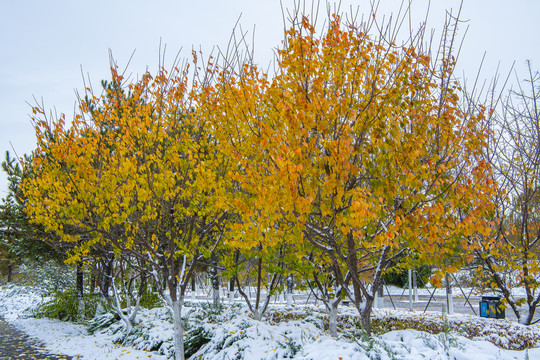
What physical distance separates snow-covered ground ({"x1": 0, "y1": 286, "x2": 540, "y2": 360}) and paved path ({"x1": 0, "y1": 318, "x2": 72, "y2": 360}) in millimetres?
303

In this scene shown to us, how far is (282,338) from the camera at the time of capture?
6.34 metres

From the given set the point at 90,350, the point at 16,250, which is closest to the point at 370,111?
the point at 90,350

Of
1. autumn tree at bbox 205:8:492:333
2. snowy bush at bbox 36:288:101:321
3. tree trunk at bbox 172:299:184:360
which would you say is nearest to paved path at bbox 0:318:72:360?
snowy bush at bbox 36:288:101:321

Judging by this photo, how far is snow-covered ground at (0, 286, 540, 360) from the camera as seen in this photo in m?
4.40

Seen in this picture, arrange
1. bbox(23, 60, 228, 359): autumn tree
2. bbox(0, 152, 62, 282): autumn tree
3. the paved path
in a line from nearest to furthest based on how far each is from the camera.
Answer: bbox(23, 60, 228, 359): autumn tree, the paved path, bbox(0, 152, 62, 282): autumn tree

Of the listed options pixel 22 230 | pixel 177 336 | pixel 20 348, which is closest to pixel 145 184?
pixel 177 336

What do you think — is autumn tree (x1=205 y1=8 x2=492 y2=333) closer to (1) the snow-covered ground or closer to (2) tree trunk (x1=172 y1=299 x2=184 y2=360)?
(1) the snow-covered ground

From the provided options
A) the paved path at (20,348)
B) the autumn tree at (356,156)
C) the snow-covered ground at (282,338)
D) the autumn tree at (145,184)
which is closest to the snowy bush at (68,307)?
the snow-covered ground at (282,338)

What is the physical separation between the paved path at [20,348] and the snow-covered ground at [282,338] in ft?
0.99

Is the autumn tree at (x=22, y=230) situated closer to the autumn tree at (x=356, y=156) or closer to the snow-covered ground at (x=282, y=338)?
the snow-covered ground at (x=282, y=338)

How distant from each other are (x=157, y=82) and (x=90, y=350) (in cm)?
604

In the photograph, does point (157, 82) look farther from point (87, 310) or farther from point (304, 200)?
point (87, 310)

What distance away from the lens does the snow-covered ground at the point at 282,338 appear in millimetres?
4402

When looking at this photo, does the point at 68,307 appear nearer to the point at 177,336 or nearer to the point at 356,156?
the point at 177,336
